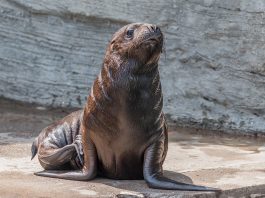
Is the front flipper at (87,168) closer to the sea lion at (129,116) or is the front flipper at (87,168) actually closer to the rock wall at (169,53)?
the sea lion at (129,116)

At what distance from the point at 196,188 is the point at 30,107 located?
16.7 feet

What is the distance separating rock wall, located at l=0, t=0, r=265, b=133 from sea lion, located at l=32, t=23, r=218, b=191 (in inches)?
148

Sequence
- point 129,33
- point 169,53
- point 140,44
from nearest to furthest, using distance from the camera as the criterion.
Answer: point 140,44 < point 129,33 < point 169,53

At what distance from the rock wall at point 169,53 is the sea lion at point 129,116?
3747 millimetres

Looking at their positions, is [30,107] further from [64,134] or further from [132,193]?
[132,193]

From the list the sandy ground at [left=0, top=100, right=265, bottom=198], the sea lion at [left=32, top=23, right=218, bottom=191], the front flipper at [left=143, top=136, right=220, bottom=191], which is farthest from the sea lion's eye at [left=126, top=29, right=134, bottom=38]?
the sandy ground at [left=0, top=100, right=265, bottom=198]

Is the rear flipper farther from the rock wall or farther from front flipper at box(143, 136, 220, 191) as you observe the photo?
the rock wall

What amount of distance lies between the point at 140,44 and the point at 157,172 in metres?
0.94

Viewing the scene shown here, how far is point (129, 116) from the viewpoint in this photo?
5.46m

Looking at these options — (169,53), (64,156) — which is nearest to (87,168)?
(64,156)

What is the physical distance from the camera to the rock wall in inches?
367

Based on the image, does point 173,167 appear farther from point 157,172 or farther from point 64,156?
point 64,156

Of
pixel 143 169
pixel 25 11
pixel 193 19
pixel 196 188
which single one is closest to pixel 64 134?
pixel 143 169

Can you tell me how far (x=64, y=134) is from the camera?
6195 mm
